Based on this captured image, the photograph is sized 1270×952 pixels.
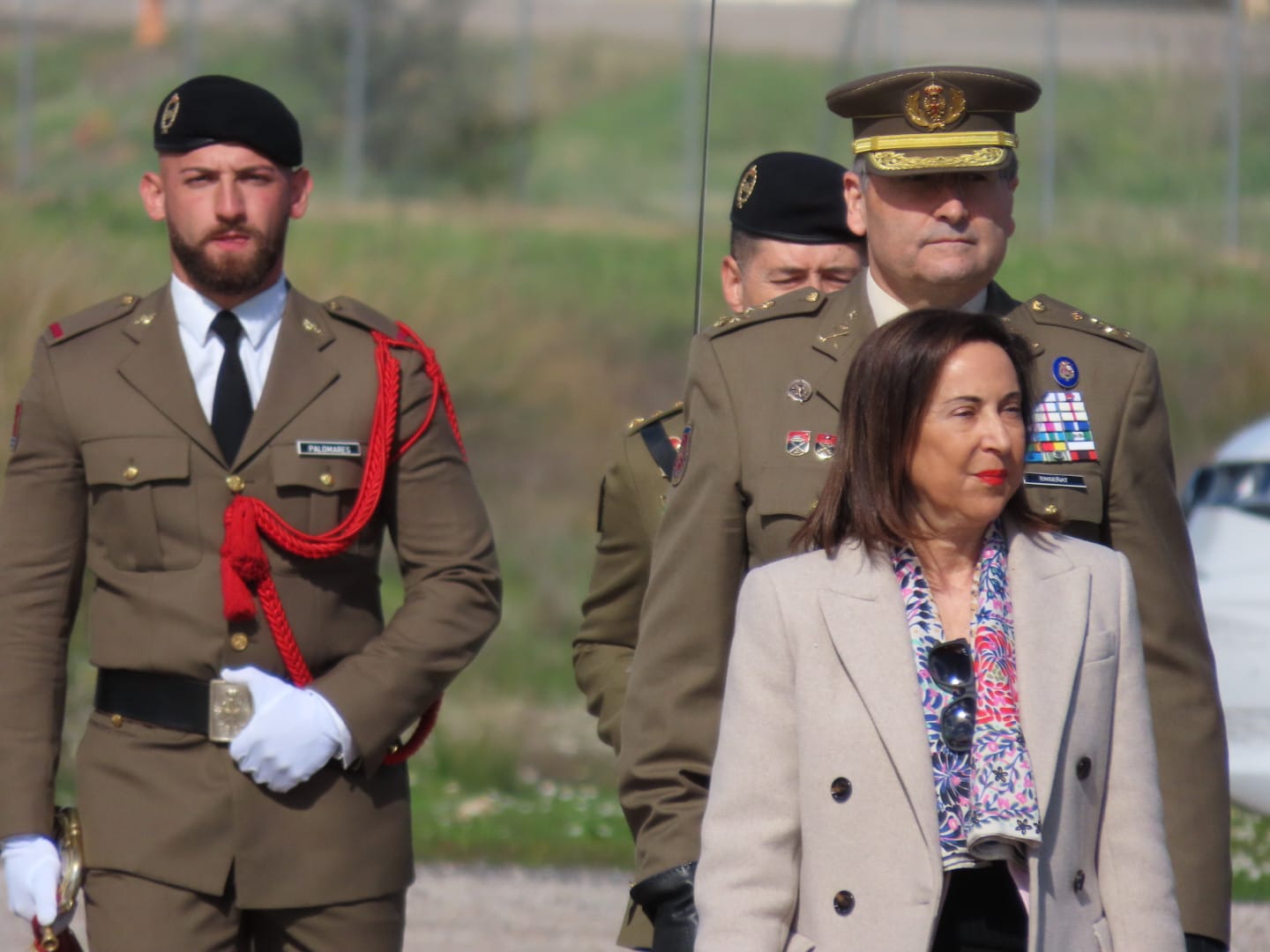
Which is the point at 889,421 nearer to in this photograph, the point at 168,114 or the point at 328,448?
the point at 328,448

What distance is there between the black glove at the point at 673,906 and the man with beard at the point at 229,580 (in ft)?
3.55

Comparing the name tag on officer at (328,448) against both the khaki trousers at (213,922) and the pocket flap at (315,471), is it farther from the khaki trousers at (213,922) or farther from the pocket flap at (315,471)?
the khaki trousers at (213,922)

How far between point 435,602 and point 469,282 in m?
13.2

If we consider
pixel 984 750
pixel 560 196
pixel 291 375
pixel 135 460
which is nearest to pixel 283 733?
pixel 135 460

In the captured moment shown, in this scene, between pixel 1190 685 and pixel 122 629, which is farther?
pixel 122 629

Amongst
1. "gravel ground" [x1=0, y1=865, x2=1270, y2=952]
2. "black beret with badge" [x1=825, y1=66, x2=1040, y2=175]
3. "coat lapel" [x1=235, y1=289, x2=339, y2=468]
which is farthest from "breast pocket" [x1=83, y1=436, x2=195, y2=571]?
"gravel ground" [x1=0, y1=865, x2=1270, y2=952]

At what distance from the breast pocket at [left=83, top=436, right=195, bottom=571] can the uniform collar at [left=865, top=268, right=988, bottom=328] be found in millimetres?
1443

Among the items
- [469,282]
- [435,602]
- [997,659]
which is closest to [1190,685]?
[997,659]

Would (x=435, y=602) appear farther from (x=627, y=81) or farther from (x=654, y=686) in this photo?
(x=627, y=81)

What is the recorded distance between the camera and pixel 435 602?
179 inches

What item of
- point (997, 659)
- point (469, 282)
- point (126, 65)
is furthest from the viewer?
point (126, 65)

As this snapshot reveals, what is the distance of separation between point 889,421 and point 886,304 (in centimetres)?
58

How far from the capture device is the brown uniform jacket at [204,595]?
4336 millimetres

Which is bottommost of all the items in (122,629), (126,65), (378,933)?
(378,933)
